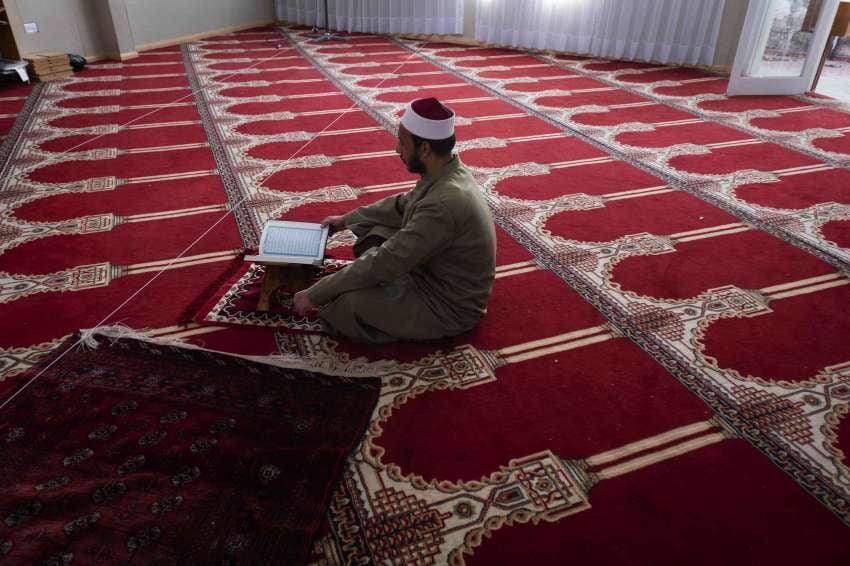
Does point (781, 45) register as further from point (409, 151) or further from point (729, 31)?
point (409, 151)

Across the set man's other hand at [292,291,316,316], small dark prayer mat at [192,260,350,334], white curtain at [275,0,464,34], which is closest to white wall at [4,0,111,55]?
white curtain at [275,0,464,34]

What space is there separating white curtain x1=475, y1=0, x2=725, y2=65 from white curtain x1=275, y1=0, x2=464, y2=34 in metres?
0.36

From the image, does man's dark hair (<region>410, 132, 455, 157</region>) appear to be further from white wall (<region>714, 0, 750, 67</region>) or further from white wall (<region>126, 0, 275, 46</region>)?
white wall (<region>126, 0, 275, 46</region>)

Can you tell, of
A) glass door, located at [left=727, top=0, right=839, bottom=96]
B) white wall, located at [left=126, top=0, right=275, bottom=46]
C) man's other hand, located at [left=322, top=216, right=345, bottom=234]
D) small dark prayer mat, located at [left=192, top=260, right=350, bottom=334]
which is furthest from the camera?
white wall, located at [left=126, top=0, right=275, bottom=46]

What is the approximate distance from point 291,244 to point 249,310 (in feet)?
0.85

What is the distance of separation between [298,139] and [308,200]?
3.17 ft

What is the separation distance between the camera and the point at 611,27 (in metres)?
5.68

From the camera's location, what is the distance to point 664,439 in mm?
1440

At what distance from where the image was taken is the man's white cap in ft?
5.10

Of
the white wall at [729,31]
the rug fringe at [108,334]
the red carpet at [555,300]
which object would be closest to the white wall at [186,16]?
the red carpet at [555,300]

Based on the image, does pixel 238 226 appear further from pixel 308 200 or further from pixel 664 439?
pixel 664 439

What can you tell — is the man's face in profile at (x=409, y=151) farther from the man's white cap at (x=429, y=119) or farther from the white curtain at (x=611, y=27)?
the white curtain at (x=611, y=27)

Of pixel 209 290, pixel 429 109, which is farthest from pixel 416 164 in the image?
pixel 209 290

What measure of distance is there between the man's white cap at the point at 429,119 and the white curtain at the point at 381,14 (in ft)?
18.1
